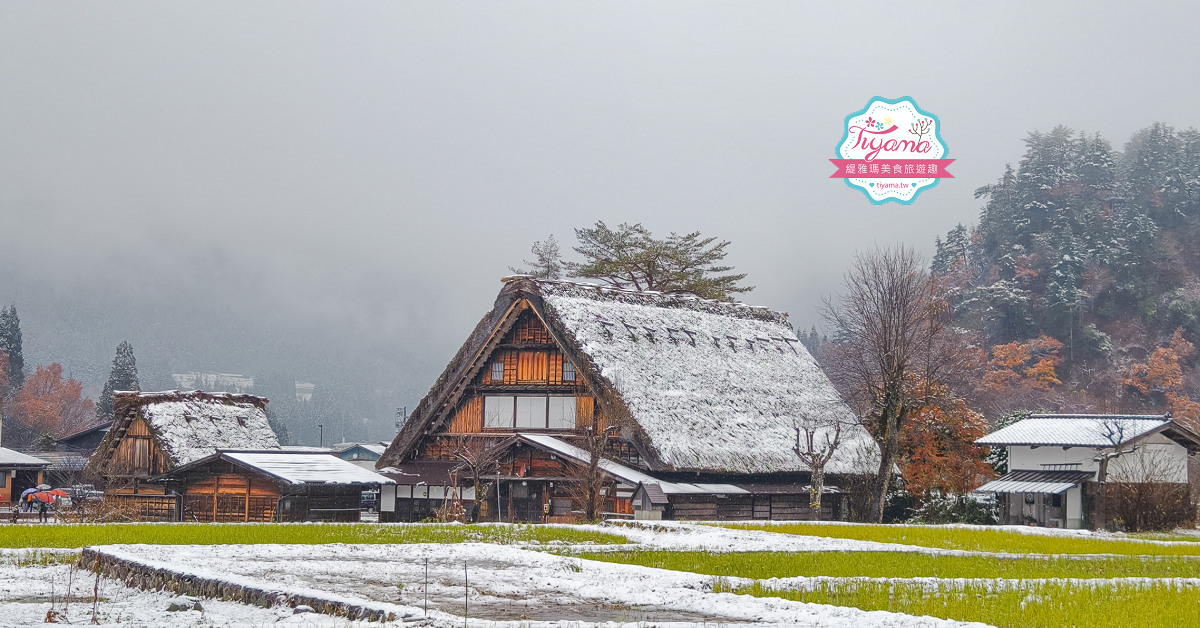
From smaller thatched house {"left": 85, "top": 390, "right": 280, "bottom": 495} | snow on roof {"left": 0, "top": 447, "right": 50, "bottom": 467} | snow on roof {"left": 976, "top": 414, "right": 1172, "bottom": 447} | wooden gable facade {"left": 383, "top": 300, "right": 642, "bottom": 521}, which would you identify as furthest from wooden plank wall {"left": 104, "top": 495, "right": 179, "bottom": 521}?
snow on roof {"left": 976, "top": 414, "right": 1172, "bottom": 447}

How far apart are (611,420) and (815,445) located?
861cm

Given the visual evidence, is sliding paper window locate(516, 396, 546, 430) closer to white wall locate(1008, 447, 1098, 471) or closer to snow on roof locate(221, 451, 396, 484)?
snow on roof locate(221, 451, 396, 484)

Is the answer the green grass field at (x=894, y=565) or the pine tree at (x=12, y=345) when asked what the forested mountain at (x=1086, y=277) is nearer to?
the green grass field at (x=894, y=565)

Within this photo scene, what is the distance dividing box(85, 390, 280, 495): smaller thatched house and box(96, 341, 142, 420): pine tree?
46443 millimetres

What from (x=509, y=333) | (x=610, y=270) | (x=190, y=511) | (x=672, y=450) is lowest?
(x=190, y=511)

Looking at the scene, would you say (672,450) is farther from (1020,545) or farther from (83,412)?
(83,412)

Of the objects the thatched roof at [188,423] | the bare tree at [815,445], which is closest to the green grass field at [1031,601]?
the bare tree at [815,445]

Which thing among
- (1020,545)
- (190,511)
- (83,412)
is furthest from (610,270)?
(83,412)

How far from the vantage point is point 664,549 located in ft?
68.9

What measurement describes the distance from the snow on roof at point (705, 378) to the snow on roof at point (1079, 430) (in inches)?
204

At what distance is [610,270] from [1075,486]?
1317 inches

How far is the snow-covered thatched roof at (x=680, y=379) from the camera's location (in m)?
36.9

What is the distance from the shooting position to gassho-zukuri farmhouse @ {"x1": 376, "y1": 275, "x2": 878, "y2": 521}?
36.1 metres

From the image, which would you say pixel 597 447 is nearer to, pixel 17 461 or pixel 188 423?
pixel 188 423
